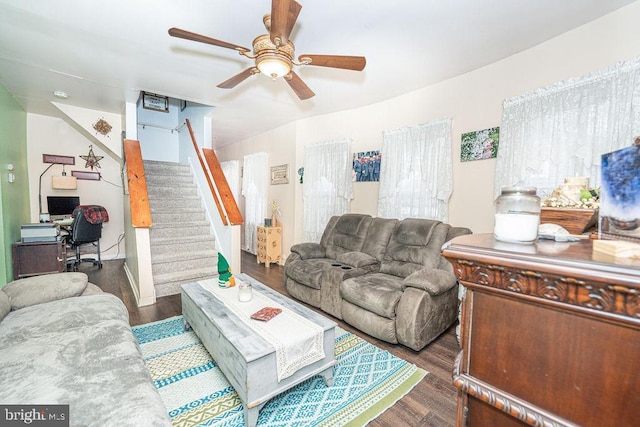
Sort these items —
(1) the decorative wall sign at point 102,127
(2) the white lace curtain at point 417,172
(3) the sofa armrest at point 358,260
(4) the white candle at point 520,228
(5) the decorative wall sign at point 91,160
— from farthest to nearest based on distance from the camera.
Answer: (5) the decorative wall sign at point 91,160
(1) the decorative wall sign at point 102,127
(2) the white lace curtain at point 417,172
(3) the sofa armrest at point 358,260
(4) the white candle at point 520,228

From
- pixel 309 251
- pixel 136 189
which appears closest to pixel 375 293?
pixel 309 251

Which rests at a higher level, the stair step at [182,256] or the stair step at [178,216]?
the stair step at [178,216]

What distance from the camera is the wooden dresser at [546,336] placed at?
1.44 ft

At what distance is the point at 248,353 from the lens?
4.72 feet

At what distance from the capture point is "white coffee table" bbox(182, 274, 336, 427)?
1446 mm

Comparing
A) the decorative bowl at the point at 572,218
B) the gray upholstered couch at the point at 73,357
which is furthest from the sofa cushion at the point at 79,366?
the decorative bowl at the point at 572,218

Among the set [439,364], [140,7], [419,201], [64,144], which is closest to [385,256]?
[419,201]

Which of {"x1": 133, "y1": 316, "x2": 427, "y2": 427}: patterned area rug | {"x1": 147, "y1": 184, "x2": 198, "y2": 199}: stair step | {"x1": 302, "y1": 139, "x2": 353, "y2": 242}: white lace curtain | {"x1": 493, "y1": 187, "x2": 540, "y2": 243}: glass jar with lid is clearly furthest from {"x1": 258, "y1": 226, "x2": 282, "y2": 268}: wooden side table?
{"x1": 493, "y1": 187, "x2": 540, "y2": 243}: glass jar with lid

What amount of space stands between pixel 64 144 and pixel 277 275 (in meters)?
4.62

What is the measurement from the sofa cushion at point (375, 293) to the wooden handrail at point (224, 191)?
1.82m

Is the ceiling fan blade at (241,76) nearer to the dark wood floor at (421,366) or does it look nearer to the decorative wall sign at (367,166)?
the decorative wall sign at (367,166)

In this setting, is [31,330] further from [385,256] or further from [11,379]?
[385,256]

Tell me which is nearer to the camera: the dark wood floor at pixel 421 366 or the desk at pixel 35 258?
the dark wood floor at pixel 421 366

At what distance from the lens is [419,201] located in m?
3.25
